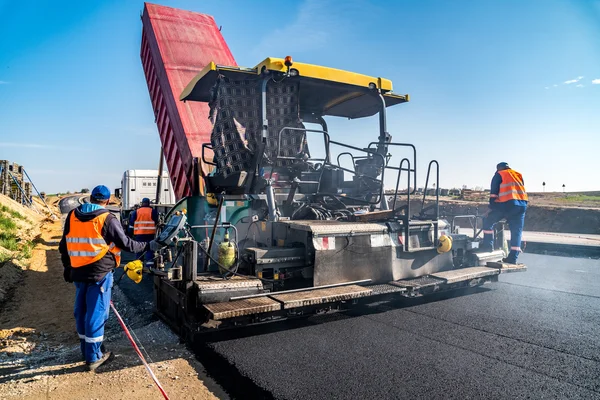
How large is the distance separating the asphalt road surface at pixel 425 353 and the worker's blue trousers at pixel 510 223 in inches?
35.6

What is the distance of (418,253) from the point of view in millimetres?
4363

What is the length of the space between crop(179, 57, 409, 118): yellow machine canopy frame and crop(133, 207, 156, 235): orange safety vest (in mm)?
2105

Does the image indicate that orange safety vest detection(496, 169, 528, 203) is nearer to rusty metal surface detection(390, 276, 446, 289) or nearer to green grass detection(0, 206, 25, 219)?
rusty metal surface detection(390, 276, 446, 289)

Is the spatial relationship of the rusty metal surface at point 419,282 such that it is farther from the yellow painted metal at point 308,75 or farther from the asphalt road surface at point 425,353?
the yellow painted metal at point 308,75

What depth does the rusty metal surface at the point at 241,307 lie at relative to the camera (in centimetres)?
285

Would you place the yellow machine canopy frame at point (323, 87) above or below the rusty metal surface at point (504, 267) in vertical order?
above

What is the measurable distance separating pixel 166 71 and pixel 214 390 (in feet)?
17.6

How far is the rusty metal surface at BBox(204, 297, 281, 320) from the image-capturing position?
2.85 m

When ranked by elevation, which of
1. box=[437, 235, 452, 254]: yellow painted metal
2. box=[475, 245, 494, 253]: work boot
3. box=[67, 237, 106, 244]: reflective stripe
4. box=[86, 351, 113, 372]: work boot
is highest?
box=[67, 237, 106, 244]: reflective stripe

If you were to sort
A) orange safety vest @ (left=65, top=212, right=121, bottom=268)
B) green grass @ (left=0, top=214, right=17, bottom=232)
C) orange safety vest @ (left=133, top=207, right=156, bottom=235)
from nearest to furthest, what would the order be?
1. orange safety vest @ (left=65, top=212, right=121, bottom=268)
2. orange safety vest @ (left=133, top=207, right=156, bottom=235)
3. green grass @ (left=0, top=214, right=17, bottom=232)

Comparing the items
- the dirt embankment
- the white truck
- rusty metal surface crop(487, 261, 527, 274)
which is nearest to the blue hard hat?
rusty metal surface crop(487, 261, 527, 274)

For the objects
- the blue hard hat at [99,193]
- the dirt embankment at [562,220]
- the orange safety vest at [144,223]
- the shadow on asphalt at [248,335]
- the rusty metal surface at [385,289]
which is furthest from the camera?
→ the dirt embankment at [562,220]

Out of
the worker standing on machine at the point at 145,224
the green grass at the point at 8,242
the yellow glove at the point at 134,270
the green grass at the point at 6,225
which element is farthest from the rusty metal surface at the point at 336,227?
the green grass at the point at 6,225

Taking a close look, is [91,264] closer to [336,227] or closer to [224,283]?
[224,283]
